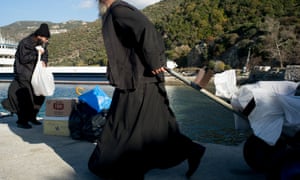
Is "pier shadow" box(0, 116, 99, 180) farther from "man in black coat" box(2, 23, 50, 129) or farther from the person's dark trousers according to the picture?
"man in black coat" box(2, 23, 50, 129)

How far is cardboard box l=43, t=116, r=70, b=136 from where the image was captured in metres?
4.88

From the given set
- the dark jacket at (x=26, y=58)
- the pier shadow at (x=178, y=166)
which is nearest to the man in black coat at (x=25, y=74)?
the dark jacket at (x=26, y=58)

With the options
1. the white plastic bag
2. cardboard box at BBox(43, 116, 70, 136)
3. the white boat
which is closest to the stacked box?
cardboard box at BBox(43, 116, 70, 136)

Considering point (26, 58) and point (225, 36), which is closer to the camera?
point (26, 58)

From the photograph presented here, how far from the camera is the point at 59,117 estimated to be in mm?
4973

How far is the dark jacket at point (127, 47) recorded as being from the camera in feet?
8.25

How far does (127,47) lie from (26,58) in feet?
10.6

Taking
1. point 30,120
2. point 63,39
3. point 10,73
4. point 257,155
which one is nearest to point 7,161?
point 30,120

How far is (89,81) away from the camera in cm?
3859

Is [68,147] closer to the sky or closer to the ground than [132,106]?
closer to the ground

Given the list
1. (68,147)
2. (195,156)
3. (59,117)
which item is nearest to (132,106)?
(195,156)

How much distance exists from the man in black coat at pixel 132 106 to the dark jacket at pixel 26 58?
2956 mm

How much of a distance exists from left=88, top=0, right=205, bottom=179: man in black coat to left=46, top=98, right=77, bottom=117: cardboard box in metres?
2.30

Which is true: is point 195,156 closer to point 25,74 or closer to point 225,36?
point 25,74
